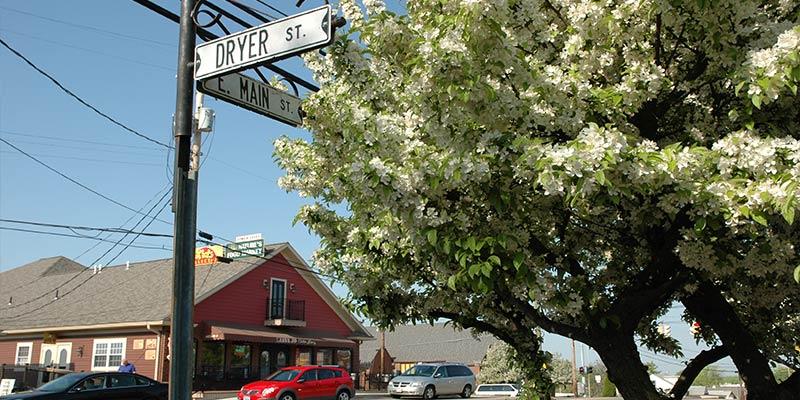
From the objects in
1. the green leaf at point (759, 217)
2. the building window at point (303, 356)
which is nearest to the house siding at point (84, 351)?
the building window at point (303, 356)

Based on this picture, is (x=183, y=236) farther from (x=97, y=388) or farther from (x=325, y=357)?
(x=325, y=357)

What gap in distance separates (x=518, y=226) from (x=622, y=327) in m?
2.14

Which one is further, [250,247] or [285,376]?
[250,247]

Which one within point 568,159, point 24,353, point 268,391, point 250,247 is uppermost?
point 250,247

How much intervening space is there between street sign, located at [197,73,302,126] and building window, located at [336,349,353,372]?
36398 mm

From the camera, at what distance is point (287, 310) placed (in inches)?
1478

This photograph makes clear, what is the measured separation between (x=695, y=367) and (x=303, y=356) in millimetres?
31262

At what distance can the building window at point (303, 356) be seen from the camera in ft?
124

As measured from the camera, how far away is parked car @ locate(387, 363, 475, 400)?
1240 inches

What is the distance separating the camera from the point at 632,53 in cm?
630

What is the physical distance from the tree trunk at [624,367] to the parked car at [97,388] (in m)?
14.6

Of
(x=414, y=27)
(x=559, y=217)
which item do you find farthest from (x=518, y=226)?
(x=414, y=27)

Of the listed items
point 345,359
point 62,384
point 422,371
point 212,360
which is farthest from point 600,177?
point 345,359

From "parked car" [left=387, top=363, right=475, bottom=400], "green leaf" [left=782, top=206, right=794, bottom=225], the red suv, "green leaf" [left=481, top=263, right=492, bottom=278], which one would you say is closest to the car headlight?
the red suv
